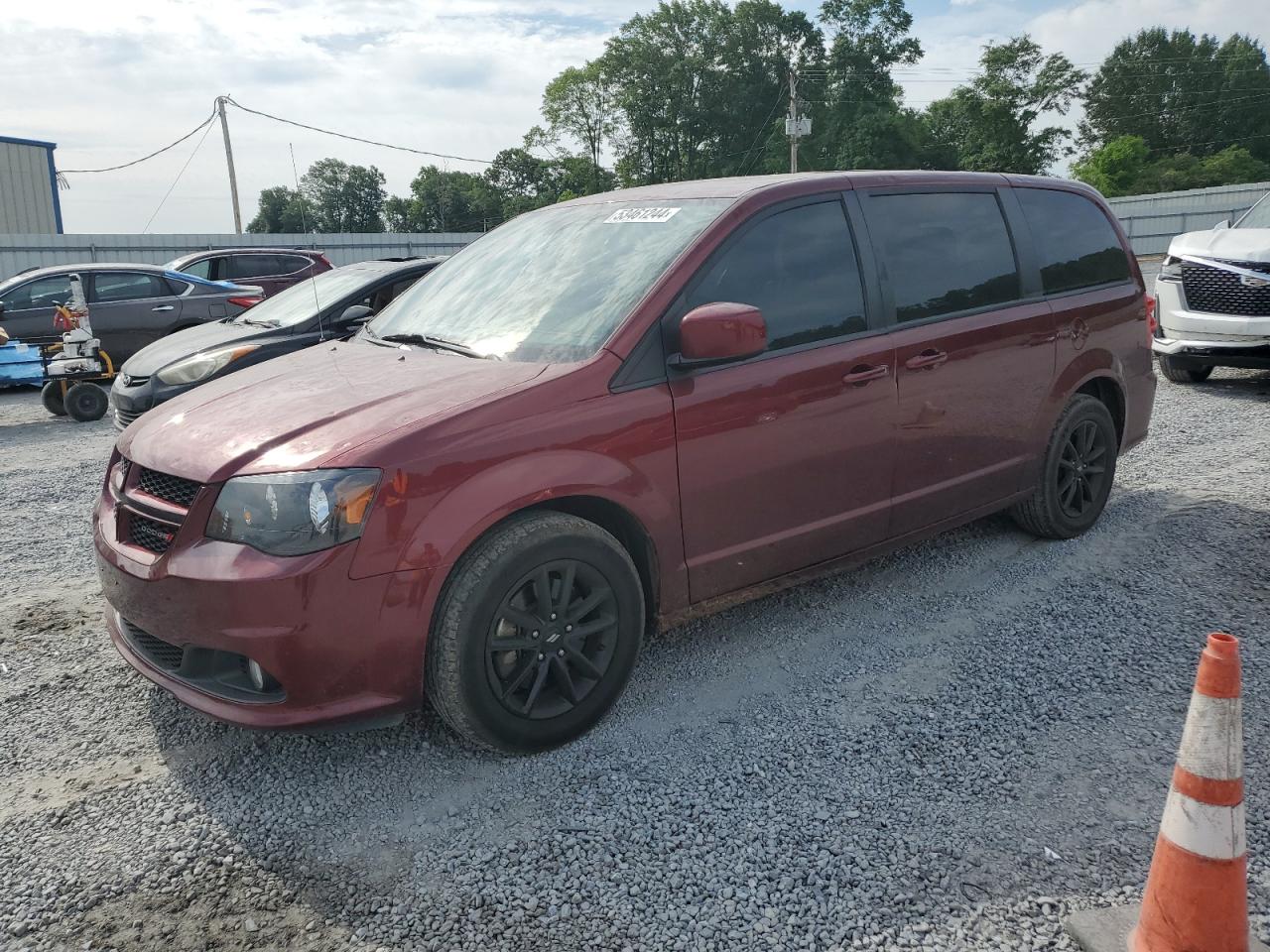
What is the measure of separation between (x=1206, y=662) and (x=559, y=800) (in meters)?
1.78

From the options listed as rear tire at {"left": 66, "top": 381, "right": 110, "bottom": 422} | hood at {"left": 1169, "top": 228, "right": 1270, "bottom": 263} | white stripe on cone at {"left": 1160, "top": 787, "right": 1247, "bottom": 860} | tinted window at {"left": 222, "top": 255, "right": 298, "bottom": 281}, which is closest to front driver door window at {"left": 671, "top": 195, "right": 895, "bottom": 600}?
white stripe on cone at {"left": 1160, "top": 787, "right": 1247, "bottom": 860}

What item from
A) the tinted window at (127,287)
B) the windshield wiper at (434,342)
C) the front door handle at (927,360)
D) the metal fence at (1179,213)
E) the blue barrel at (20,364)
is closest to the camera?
the windshield wiper at (434,342)

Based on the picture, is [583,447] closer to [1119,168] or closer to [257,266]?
[257,266]

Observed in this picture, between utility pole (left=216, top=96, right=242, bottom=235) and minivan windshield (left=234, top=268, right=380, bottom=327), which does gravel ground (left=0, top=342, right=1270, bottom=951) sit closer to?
minivan windshield (left=234, top=268, right=380, bottom=327)

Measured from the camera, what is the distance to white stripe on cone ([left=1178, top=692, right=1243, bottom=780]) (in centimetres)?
219

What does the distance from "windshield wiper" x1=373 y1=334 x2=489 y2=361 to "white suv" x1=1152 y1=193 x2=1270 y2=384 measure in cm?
790

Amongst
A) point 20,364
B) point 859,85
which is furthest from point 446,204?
point 20,364

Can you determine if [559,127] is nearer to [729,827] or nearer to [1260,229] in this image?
[1260,229]

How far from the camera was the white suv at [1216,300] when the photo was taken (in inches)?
349

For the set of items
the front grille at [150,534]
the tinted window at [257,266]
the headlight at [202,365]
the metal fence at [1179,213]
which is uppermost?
the metal fence at [1179,213]

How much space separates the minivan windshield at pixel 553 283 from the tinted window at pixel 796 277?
18 cm

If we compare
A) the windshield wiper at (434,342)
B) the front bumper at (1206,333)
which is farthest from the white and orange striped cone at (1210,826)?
the front bumper at (1206,333)

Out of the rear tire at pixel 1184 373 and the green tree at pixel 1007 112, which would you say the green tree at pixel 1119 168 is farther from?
the rear tire at pixel 1184 373

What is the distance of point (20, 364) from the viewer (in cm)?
1049
